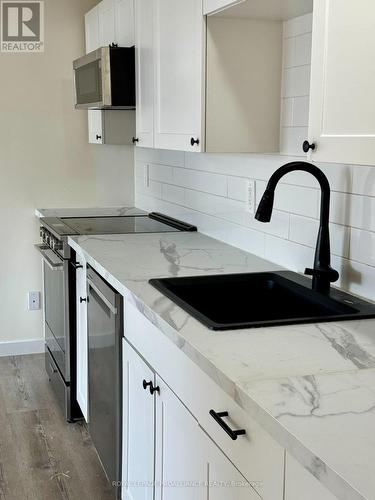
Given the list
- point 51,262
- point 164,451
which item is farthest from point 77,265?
point 164,451

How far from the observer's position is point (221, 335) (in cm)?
165

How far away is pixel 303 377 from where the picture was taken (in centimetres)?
135

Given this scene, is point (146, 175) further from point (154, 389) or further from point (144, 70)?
point (154, 389)

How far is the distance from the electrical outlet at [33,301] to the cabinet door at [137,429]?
2.11 meters

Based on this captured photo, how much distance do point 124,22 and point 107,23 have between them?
36cm

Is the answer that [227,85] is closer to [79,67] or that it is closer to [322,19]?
[322,19]

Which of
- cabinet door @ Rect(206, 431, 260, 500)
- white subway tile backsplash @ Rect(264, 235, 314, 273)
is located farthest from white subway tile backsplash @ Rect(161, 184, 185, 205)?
cabinet door @ Rect(206, 431, 260, 500)

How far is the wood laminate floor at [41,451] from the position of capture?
270 centimetres

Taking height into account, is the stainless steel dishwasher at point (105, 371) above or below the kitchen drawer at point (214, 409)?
below

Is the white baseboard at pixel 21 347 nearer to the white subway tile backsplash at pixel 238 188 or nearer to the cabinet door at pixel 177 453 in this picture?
the white subway tile backsplash at pixel 238 188

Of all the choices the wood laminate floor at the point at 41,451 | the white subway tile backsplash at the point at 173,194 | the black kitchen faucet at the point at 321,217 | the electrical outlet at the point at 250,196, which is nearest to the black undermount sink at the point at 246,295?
the black kitchen faucet at the point at 321,217

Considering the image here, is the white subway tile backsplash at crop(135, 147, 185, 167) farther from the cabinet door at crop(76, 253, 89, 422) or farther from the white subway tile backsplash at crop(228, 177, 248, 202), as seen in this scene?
the cabinet door at crop(76, 253, 89, 422)

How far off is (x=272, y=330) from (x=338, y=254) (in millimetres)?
526

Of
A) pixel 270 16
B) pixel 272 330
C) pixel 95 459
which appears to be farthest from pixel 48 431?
pixel 270 16
